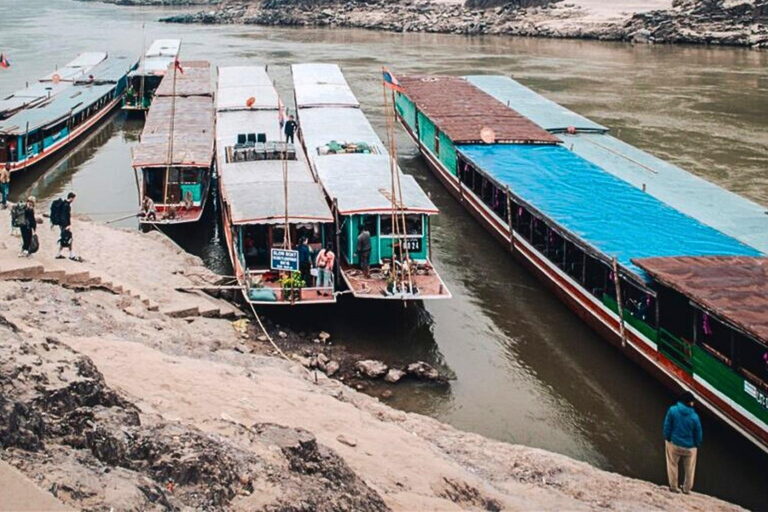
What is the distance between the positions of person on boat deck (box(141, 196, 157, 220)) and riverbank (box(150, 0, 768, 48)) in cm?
6158

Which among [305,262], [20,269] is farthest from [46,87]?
[20,269]

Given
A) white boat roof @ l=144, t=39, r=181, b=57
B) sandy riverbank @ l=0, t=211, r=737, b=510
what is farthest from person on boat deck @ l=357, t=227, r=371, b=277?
white boat roof @ l=144, t=39, r=181, b=57

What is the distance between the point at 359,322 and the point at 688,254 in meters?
7.38

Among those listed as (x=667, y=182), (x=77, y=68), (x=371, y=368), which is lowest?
(x=371, y=368)

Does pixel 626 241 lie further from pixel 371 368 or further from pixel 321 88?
pixel 321 88

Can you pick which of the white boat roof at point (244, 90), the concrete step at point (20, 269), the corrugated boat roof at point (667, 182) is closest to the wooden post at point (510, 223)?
the corrugated boat roof at point (667, 182)

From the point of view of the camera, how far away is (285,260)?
1867 centimetres

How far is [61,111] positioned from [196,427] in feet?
103

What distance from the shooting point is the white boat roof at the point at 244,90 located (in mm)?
32781

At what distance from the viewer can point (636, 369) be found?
18.0 metres

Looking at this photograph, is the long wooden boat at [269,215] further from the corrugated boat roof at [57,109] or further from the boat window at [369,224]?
the corrugated boat roof at [57,109]

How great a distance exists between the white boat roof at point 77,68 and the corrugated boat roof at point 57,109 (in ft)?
11.6

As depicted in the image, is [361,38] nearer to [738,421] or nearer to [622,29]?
[622,29]

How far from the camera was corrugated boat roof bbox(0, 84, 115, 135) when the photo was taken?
32.8 meters
